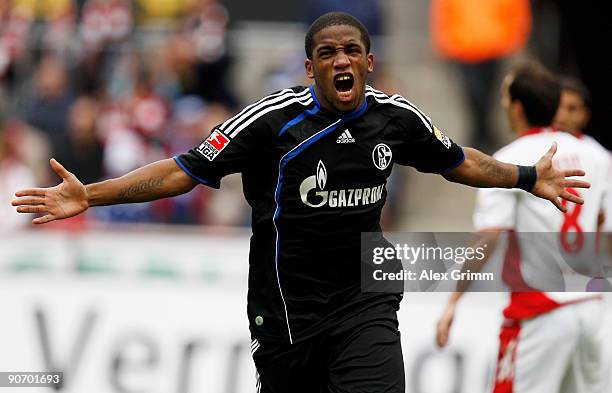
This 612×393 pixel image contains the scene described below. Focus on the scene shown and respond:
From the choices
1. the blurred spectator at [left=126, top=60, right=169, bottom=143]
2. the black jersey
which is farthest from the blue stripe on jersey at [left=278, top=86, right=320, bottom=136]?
the blurred spectator at [left=126, top=60, right=169, bottom=143]

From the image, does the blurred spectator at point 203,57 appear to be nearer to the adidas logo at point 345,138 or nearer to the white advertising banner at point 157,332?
the white advertising banner at point 157,332

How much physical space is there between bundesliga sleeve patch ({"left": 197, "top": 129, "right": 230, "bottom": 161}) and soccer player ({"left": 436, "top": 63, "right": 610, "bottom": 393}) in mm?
1870

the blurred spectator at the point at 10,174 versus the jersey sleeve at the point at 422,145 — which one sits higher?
the blurred spectator at the point at 10,174

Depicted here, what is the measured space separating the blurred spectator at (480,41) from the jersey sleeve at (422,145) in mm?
8020

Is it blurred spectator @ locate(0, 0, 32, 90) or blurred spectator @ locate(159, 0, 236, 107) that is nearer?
blurred spectator @ locate(159, 0, 236, 107)

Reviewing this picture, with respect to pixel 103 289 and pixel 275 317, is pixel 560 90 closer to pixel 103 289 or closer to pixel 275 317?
pixel 275 317

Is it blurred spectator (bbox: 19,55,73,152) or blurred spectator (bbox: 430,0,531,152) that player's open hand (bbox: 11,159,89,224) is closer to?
blurred spectator (bbox: 19,55,73,152)

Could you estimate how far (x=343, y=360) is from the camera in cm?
630

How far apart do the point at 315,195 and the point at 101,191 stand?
102 centimetres

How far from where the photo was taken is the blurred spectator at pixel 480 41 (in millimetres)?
14469

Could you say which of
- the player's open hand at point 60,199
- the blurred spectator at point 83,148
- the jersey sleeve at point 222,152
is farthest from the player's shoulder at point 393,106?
the blurred spectator at point 83,148

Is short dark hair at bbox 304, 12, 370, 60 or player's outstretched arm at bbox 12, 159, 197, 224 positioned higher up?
short dark hair at bbox 304, 12, 370, 60

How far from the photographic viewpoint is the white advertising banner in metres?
9.25

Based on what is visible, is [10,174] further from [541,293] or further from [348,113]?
[348,113]
